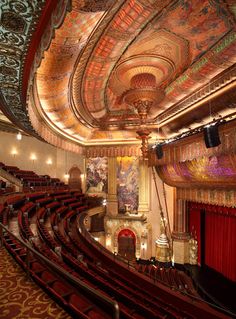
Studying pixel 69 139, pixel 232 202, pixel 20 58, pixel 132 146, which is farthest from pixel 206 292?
pixel 20 58

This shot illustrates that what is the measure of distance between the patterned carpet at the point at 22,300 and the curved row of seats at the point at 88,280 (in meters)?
0.09

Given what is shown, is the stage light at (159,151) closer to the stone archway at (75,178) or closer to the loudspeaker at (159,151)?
the loudspeaker at (159,151)

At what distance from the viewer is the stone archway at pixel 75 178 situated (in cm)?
1691

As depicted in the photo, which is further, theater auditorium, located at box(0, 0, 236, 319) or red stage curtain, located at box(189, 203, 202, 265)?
red stage curtain, located at box(189, 203, 202, 265)

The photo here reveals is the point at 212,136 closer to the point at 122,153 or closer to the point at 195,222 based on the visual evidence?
the point at 195,222

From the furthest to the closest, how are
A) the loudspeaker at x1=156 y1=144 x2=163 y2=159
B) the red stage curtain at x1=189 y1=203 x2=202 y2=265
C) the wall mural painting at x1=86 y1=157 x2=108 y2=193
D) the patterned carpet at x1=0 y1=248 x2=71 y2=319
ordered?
the wall mural painting at x1=86 y1=157 x2=108 y2=193
the red stage curtain at x1=189 y1=203 x2=202 y2=265
the loudspeaker at x1=156 y1=144 x2=163 y2=159
the patterned carpet at x1=0 y1=248 x2=71 y2=319

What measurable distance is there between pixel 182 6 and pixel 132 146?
7.89m

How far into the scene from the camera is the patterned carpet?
83.4 inches

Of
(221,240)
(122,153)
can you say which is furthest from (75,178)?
(221,240)

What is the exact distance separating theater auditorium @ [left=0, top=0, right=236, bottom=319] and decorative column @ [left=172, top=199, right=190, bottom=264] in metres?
0.05

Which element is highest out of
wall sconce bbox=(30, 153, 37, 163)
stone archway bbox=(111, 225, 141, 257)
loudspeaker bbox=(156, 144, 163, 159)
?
wall sconce bbox=(30, 153, 37, 163)

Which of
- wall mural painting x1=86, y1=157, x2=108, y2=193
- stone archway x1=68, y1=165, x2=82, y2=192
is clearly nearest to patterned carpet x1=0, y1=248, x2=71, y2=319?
wall mural painting x1=86, y1=157, x2=108, y2=193

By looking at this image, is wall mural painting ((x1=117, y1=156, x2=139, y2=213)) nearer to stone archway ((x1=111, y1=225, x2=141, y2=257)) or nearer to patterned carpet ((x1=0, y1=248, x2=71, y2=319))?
stone archway ((x1=111, y1=225, x2=141, y2=257))

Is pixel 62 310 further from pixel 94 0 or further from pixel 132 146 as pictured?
pixel 132 146
